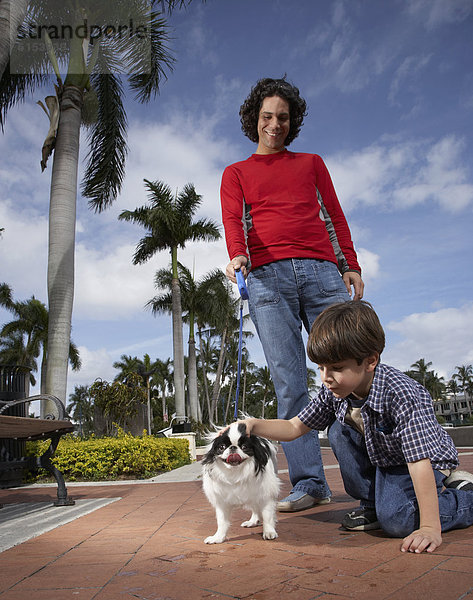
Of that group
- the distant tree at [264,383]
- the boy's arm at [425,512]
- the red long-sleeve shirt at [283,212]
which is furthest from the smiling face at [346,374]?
the distant tree at [264,383]

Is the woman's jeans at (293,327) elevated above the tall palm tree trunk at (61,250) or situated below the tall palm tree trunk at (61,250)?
below

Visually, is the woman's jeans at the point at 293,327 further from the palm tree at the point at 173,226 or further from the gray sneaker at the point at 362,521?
the palm tree at the point at 173,226

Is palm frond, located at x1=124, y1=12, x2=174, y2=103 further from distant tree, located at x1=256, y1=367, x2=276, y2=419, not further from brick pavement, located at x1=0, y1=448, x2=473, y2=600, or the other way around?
distant tree, located at x1=256, y1=367, x2=276, y2=419

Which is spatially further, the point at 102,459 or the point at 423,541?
the point at 102,459

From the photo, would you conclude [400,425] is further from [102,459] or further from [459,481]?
[102,459]

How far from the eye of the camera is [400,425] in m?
2.21

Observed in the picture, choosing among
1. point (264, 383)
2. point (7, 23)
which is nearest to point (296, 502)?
point (7, 23)

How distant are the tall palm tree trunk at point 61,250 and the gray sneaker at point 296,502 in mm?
6698

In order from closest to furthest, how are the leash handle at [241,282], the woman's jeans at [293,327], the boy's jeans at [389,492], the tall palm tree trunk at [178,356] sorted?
the boy's jeans at [389,492] < the leash handle at [241,282] < the woman's jeans at [293,327] < the tall palm tree trunk at [178,356]

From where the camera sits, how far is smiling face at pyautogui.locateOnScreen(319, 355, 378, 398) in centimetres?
223

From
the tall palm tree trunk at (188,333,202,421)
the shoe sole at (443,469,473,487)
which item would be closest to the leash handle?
the shoe sole at (443,469,473,487)

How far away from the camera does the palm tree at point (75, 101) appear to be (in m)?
9.92

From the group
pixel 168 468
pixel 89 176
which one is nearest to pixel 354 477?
pixel 168 468

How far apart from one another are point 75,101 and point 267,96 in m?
9.27
